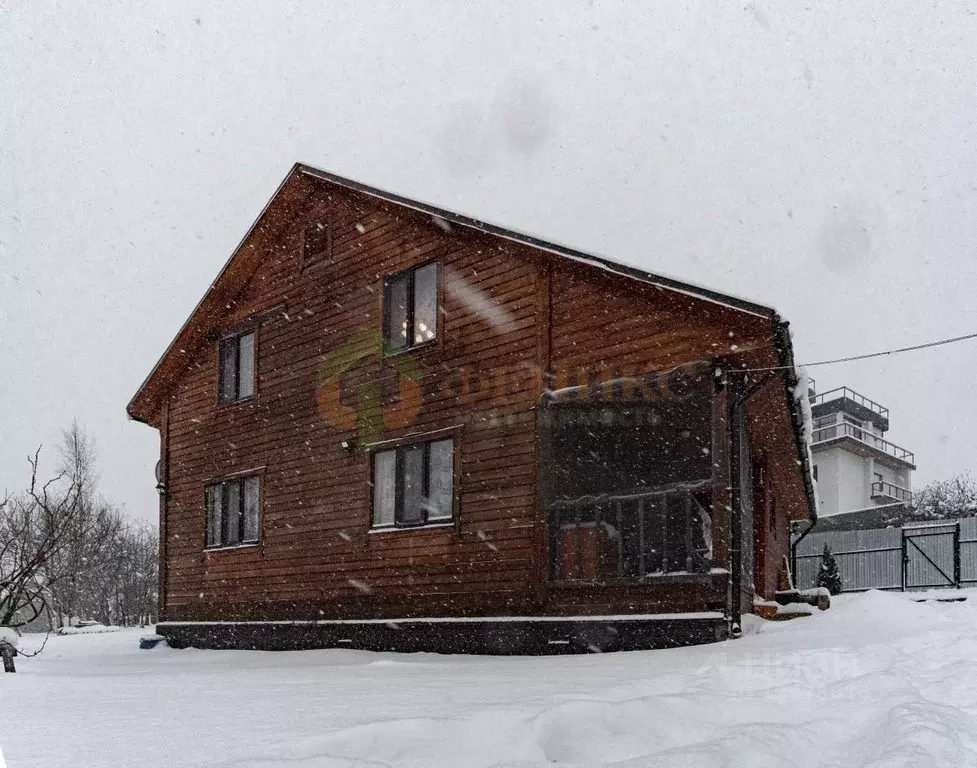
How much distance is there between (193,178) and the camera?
126938 millimetres

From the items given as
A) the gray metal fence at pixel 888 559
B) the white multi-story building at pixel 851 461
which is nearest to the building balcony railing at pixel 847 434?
the white multi-story building at pixel 851 461

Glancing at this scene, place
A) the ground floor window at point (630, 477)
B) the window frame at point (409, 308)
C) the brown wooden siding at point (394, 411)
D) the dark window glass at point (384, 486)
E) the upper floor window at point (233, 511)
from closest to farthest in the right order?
1. the ground floor window at point (630, 477)
2. the brown wooden siding at point (394, 411)
3. the window frame at point (409, 308)
4. the dark window glass at point (384, 486)
5. the upper floor window at point (233, 511)

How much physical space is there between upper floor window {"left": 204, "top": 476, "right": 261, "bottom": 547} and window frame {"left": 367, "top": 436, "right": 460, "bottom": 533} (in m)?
3.00

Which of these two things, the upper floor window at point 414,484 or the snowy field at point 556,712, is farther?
the upper floor window at point 414,484

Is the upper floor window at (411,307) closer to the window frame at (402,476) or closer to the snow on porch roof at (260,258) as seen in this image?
the snow on porch roof at (260,258)

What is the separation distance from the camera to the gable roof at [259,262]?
381 inches

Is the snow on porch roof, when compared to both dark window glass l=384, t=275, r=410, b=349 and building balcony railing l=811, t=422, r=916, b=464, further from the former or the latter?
building balcony railing l=811, t=422, r=916, b=464

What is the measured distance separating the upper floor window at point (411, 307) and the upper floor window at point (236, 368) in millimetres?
3674

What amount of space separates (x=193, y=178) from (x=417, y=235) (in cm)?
12418

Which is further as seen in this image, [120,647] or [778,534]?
[778,534]

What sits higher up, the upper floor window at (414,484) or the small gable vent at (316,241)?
the small gable vent at (316,241)

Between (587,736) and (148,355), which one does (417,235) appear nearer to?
(587,736)

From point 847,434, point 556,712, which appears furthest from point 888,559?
point 556,712

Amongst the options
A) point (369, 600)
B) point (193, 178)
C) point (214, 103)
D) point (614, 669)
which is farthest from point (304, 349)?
point (214, 103)
